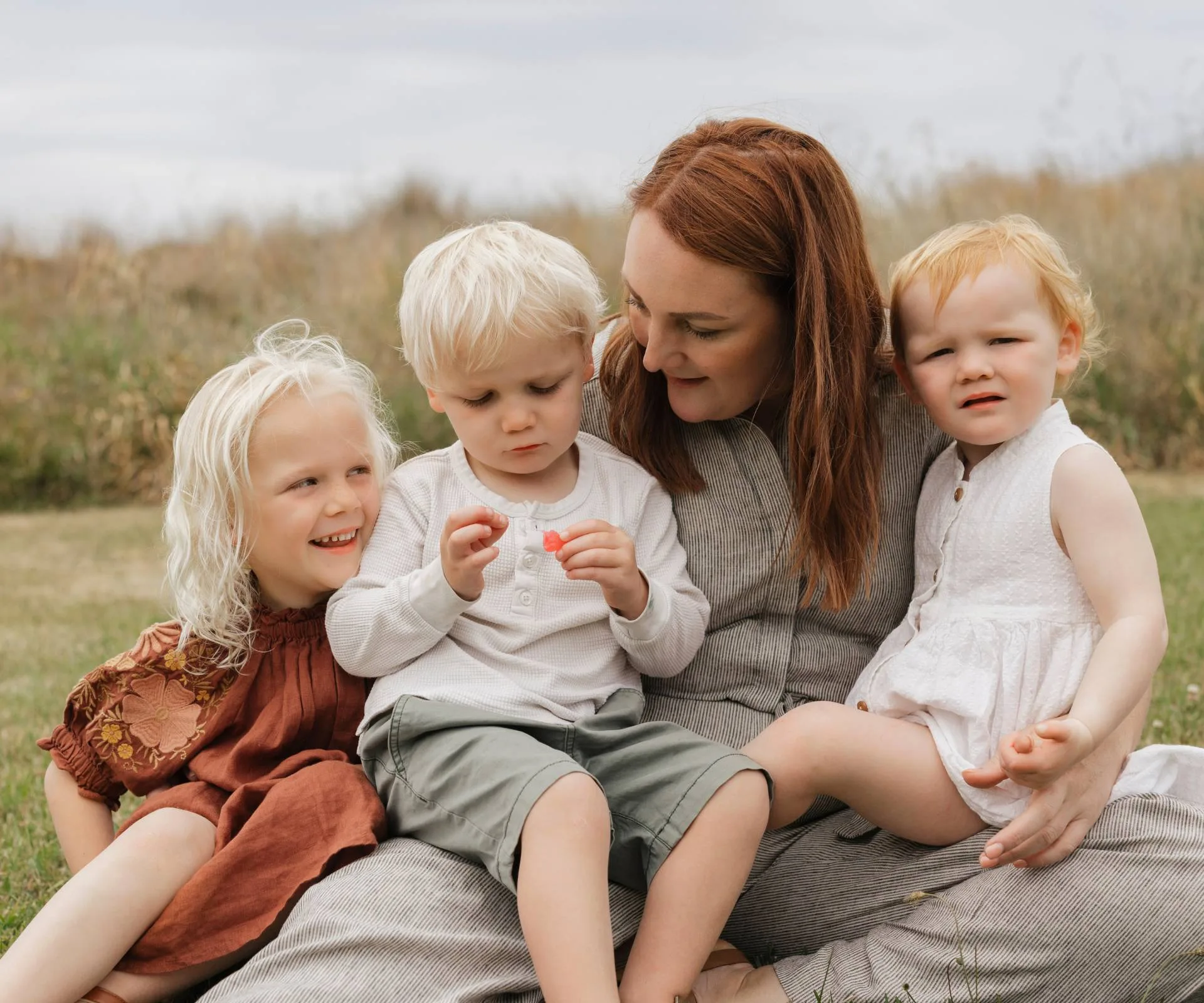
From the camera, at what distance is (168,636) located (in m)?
2.69

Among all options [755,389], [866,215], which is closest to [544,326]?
[755,389]

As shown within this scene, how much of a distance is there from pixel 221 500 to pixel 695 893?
3.60 ft

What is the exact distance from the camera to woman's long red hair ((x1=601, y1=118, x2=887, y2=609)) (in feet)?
8.57

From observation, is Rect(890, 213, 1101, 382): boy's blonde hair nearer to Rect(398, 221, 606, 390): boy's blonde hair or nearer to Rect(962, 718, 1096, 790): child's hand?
Rect(398, 221, 606, 390): boy's blonde hair

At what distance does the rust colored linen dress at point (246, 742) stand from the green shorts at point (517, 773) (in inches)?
4.0

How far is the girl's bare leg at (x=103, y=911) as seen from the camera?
2248mm

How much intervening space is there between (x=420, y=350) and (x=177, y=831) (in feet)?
3.01

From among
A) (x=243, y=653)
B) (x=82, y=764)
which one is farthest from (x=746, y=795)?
(x=82, y=764)

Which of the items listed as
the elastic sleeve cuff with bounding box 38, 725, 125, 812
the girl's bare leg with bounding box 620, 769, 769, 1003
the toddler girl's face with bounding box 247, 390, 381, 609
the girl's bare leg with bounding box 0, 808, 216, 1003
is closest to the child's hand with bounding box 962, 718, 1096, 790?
the girl's bare leg with bounding box 620, 769, 769, 1003

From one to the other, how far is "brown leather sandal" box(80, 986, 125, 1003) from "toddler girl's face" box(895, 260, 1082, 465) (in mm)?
1717

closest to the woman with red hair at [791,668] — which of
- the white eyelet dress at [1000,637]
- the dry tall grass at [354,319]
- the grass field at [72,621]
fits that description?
the white eyelet dress at [1000,637]

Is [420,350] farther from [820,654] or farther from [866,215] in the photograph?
[866,215]

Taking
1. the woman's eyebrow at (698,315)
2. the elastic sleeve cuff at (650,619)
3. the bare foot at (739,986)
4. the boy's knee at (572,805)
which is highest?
the woman's eyebrow at (698,315)

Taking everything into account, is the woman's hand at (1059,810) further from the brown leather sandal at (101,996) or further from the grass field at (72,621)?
the grass field at (72,621)
